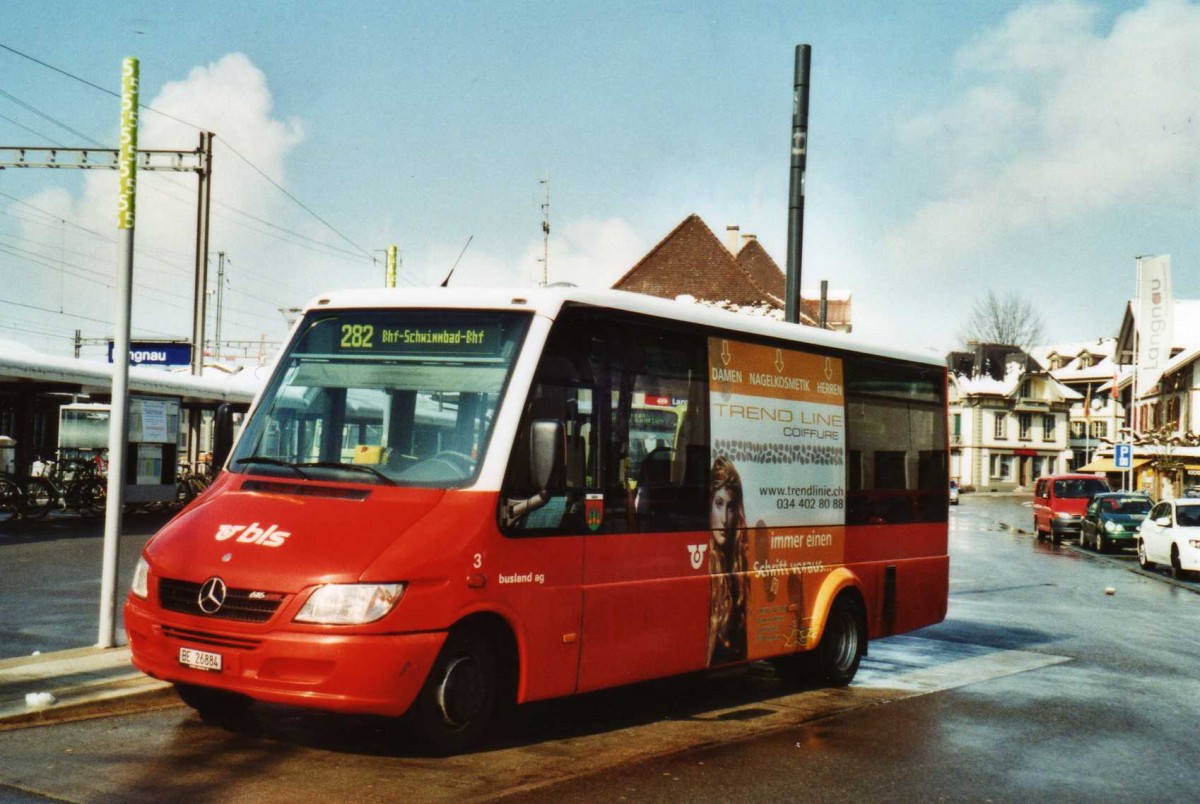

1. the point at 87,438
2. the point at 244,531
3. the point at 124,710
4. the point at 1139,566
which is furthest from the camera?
the point at 87,438

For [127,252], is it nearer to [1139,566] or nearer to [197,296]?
[197,296]

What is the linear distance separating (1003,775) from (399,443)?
389cm

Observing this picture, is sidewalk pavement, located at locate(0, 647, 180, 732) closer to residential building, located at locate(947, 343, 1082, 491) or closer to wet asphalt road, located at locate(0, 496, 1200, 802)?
wet asphalt road, located at locate(0, 496, 1200, 802)

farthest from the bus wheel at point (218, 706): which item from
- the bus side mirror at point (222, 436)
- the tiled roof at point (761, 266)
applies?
the tiled roof at point (761, 266)

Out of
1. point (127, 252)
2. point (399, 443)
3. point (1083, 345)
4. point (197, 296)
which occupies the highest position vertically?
point (1083, 345)

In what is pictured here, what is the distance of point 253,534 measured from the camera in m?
7.09

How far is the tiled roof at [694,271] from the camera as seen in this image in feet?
207

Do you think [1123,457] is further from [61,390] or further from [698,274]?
[61,390]

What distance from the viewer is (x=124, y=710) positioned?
8.34 m

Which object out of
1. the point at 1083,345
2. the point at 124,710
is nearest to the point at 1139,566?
the point at 124,710

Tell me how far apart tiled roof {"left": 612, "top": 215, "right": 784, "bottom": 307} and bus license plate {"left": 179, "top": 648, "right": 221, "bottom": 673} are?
56.2m

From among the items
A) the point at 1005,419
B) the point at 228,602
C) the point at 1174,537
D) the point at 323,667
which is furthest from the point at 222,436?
the point at 1005,419

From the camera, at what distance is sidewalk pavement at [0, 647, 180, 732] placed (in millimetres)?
7957

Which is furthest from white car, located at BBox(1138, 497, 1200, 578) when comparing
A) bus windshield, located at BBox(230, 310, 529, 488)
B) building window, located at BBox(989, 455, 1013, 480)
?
building window, located at BBox(989, 455, 1013, 480)
